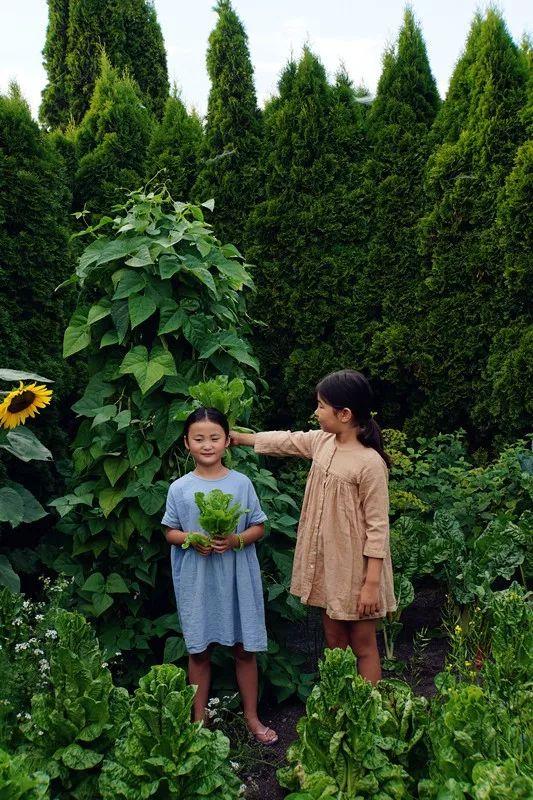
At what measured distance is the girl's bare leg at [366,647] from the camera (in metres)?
2.70

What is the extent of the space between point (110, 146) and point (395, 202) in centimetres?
189

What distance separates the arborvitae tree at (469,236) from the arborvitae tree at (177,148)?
5.52 ft

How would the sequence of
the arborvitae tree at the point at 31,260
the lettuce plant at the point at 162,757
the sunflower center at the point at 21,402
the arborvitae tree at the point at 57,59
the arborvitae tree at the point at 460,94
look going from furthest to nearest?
the arborvitae tree at the point at 57,59 < the arborvitae tree at the point at 460,94 < the arborvitae tree at the point at 31,260 < the sunflower center at the point at 21,402 < the lettuce plant at the point at 162,757

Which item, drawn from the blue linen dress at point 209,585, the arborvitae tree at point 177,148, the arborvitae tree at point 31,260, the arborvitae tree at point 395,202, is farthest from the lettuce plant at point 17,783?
the arborvitae tree at point 177,148

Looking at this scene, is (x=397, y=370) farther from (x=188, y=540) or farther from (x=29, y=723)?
(x=29, y=723)

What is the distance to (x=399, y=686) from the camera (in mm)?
2332

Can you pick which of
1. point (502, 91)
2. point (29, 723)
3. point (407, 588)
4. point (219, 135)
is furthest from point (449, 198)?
point (29, 723)

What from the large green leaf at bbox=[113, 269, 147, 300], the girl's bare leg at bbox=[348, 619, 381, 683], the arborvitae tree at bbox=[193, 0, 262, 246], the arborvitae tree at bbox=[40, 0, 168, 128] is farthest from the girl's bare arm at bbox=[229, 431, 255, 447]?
the arborvitae tree at bbox=[40, 0, 168, 128]

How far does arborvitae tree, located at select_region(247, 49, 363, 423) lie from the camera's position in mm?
5105

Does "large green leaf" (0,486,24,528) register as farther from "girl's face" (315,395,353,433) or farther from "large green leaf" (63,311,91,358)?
"girl's face" (315,395,353,433)

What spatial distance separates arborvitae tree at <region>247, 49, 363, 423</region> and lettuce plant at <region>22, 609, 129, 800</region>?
3195 mm

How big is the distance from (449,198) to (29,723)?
390 centimetres

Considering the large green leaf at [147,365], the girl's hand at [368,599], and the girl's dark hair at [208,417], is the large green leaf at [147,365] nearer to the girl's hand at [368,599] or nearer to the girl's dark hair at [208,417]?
the girl's dark hair at [208,417]

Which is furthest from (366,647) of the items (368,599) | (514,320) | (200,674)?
(514,320)
